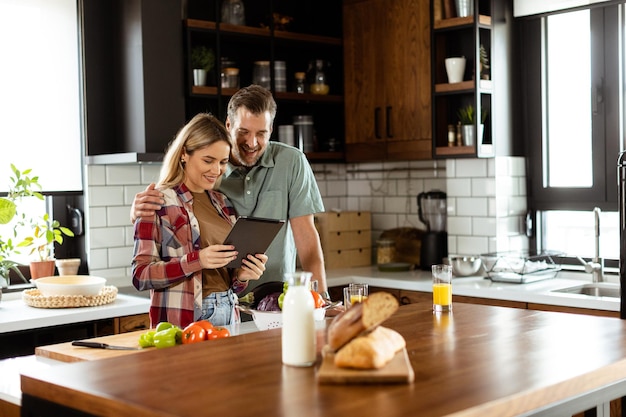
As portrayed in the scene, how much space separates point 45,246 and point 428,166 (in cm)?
246

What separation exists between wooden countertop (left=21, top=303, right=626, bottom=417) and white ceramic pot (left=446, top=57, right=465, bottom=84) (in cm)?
276

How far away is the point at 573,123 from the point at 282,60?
6.29 ft

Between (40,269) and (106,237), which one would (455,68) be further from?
(40,269)

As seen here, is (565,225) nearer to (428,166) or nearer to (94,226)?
(428,166)

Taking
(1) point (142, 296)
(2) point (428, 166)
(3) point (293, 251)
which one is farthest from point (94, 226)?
(2) point (428, 166)

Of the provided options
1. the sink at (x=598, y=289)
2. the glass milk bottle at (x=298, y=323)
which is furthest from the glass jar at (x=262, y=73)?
the glass milk bottle at (x=298, y=323)

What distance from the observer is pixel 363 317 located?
1792 millimetres

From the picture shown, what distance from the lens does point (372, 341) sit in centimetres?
175

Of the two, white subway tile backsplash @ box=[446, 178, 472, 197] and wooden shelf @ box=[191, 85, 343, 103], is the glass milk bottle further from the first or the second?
white subway tile backsplash @ box=[446, 178, 472, 197]

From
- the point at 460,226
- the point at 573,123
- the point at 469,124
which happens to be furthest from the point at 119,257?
the point at 573,123

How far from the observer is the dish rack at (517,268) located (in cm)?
452

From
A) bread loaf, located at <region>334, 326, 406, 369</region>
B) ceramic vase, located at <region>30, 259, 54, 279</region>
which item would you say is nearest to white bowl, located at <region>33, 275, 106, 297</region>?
ceramic vase, located at <region>30, 259, 54, 279</region>

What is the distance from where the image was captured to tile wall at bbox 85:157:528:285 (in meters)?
4.64

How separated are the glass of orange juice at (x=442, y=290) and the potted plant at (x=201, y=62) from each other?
2.48m
